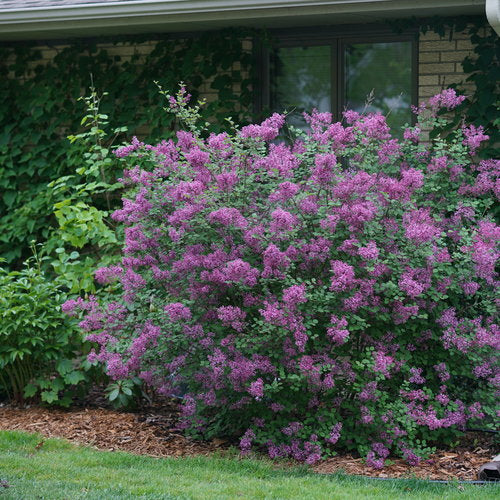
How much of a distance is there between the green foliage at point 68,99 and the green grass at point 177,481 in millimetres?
2779

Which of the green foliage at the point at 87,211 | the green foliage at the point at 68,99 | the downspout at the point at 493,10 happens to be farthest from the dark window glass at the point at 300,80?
the downspout at the point at 493,10

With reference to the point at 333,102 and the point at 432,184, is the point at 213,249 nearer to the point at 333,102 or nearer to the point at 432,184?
the point at 432,184

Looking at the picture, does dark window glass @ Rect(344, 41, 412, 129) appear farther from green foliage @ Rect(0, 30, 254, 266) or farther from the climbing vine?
green foliage @ Rect(0, 30, 254, 266)

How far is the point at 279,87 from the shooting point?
26.1 feet

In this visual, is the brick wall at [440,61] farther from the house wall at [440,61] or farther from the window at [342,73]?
the window at [342,73]

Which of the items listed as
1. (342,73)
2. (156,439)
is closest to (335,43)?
(342,73)

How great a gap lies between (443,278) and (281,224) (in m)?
1.17

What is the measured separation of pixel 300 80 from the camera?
7918 mm

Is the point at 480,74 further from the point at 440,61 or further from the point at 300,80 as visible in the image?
the point at 300,80

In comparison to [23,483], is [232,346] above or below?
above

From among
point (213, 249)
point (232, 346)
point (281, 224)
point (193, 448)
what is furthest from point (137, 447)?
point (281, 224)

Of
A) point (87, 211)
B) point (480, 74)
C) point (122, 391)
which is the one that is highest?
A: point (480, 74)

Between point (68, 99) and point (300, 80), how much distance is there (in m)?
2.28

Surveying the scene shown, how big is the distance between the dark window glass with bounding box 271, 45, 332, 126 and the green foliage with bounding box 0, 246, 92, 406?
8.95ft
